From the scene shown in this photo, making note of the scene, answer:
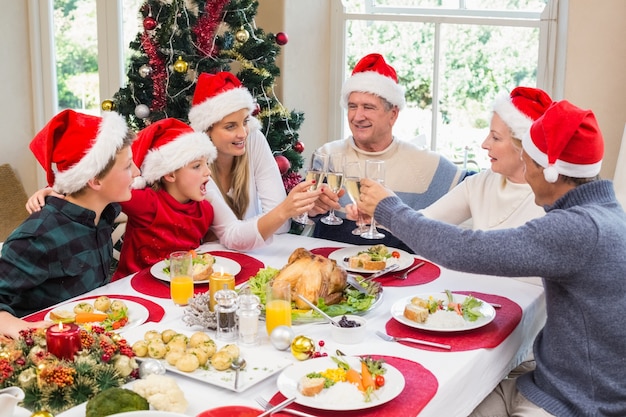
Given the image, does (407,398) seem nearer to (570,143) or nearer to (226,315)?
(226,315)

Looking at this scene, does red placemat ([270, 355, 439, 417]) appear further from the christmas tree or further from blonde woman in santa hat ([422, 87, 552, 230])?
the christmas tree

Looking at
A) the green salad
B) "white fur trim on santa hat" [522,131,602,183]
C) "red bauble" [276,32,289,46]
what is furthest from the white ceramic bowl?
"red bauble" [276,32,289,46]

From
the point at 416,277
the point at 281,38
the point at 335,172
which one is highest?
the point at 281,38

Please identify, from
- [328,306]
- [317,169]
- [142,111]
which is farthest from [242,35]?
[328,306]

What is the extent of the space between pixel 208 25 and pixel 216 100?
1.92ft

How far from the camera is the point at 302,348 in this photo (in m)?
1.74

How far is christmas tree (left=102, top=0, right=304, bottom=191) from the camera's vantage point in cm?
346

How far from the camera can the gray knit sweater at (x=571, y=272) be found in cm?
179

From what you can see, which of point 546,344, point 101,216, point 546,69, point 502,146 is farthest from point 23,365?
point 546,69

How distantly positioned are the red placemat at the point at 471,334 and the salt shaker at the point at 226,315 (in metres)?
0.40

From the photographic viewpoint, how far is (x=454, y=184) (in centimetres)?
329

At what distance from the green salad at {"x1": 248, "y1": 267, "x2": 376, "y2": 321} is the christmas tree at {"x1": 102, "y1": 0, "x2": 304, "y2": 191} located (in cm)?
151

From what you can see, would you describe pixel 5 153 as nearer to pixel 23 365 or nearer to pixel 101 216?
pixel 101 216

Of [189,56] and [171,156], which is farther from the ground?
[189,56]
